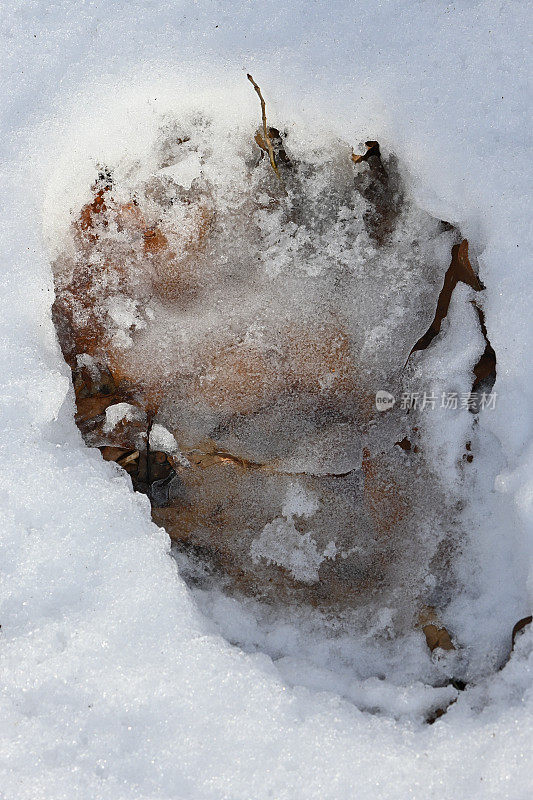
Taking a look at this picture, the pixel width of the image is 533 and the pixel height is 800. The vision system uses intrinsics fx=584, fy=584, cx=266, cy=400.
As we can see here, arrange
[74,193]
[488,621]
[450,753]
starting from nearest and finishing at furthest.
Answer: [450,753], [488,621], [74,193]

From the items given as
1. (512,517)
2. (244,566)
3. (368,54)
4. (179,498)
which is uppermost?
(368,54)

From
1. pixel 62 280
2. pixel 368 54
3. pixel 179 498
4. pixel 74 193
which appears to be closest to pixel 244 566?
pixel 179 498

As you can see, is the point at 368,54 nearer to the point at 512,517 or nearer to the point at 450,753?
the point at 512,517

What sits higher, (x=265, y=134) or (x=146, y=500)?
(x=265, y=134)

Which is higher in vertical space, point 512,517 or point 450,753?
point 512,517

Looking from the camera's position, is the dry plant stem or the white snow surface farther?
the dry plant stem

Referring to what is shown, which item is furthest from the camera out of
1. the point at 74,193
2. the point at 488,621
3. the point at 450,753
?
the point at 74,193

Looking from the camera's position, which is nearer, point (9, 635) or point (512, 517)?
point (9, 635)

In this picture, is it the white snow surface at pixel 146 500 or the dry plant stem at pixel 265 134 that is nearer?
the white snow surface at pixel 146 500
